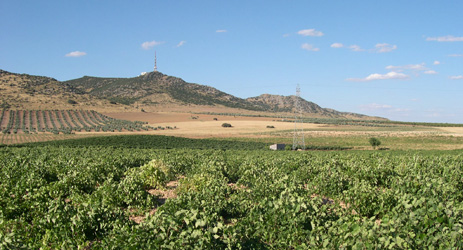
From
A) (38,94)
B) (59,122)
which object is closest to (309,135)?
(59,122)

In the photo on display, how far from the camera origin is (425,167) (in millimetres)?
17016

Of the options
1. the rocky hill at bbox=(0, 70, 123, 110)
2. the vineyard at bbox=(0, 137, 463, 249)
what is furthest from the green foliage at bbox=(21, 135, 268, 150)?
the rocky hill at bbox=(0, 70, 123, 110)

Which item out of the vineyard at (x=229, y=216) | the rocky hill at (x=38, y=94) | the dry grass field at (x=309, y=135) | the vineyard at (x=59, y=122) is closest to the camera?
the vineyard at (x=229, y=216)

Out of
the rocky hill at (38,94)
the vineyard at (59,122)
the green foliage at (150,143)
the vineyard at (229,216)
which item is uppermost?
the rocky hill at (38,94)

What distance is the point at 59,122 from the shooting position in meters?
95.1

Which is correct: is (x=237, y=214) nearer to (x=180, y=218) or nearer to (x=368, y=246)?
(x=180, y=218)

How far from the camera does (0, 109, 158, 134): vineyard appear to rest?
81.1 meters

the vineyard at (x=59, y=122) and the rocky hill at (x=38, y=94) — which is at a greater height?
the rocky hill at (x=38, y=94)

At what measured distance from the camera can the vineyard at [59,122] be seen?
266ft

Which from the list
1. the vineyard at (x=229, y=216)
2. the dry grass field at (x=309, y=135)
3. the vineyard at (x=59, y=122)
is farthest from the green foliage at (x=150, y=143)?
the vineyard at (x=229, y=216)

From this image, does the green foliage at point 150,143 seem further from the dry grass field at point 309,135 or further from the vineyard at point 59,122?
the vineyard at point 59,122

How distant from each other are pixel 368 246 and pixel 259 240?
267cm

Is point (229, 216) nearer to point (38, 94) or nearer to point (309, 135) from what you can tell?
point (309, 135)

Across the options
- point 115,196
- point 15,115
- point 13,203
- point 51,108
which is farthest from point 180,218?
point 51,108
